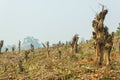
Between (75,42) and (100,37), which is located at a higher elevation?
(75,42)

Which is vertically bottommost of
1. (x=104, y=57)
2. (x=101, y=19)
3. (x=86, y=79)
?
(x=86, y=79)

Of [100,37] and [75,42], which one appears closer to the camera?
[100,37]

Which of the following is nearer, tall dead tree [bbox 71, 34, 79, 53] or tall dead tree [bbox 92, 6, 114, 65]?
tall dead tree [bbox 92, 6, 114, 65]

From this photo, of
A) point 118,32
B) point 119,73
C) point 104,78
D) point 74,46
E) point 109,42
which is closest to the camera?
point 104,78

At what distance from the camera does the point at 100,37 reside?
117 feet

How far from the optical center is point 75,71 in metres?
34.4

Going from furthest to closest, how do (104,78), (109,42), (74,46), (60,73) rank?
(74,46) < (109,42) < (60,73) < (104,78)

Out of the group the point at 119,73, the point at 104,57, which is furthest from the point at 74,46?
the point at 119,73

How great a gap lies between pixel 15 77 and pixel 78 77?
8.88 m

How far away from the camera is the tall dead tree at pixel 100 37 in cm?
3531

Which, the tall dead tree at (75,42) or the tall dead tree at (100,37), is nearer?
the tall dead tree at (100,37)

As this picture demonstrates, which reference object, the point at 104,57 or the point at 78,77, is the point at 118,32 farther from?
the point at 78,77

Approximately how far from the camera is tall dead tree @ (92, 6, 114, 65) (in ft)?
116

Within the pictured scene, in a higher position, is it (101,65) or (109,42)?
(109,42)
